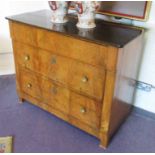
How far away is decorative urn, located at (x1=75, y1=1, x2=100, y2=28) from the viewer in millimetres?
1409

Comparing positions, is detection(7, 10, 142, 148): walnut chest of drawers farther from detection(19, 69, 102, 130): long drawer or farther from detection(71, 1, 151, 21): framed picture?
detection(71, 1, 151, 21): framed picture

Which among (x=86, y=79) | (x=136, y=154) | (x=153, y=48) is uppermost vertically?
(x=153, y=48)

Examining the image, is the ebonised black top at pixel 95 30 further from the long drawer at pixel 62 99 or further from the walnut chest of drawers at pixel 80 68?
the long drawer at pixel 62 99

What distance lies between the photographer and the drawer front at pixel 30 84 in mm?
1808

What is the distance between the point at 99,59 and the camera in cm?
130

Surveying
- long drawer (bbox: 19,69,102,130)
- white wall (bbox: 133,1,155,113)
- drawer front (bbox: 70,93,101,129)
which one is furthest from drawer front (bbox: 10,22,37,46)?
white wall (bbox: 133,1,155,113)

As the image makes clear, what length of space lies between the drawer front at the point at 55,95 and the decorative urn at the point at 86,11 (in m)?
0.52

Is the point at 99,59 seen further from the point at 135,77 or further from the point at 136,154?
the point at 136,154

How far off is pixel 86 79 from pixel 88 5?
0.51 meters

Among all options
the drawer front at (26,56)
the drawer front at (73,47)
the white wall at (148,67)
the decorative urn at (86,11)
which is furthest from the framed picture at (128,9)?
the drawer front at (26,56)

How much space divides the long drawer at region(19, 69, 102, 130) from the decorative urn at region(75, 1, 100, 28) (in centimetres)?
51

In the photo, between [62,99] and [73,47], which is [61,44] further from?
[62,99]

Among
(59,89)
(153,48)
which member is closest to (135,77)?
(153,48)

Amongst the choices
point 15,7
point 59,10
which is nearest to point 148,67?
point 59,10
